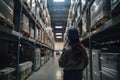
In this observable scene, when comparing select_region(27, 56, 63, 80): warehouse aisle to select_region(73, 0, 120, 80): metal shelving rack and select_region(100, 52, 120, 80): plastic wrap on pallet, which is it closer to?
select_region(73, 0, 120, 80): metal shelving rack

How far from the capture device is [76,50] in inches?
89.8

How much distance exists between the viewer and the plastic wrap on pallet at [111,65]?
6.45 ft

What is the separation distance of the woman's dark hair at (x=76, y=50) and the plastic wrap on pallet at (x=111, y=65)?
0.38m

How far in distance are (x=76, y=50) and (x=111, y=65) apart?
51 centimetres

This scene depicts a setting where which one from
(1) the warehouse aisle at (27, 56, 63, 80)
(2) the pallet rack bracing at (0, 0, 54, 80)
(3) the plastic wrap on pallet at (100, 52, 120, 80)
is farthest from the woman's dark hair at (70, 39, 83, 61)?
(1) the warehouse aisle at (27, 56, 63, 80)

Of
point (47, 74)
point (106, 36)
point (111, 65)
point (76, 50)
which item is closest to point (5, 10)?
point (76, 50)

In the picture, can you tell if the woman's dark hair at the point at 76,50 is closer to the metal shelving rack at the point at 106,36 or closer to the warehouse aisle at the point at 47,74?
the metal shelving rack at the point at 106,36

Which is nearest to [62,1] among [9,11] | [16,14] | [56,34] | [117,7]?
[16,14]

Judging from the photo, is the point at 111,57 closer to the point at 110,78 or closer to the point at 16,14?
the point at 110,78

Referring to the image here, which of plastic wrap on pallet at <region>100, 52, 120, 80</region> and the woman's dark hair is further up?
the woman's dark hair

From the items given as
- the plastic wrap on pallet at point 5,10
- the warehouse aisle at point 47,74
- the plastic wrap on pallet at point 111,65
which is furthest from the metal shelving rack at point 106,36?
the warehouse aisle at point 47,74

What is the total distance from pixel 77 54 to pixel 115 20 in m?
0.72

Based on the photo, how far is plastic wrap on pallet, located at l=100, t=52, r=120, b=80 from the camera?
6.45 ft

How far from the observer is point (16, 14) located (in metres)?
4.15
